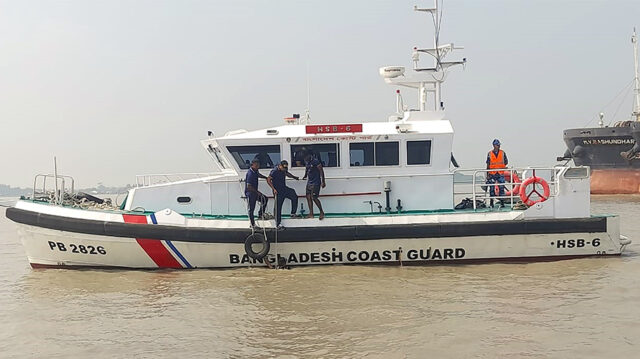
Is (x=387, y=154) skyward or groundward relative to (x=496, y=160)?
skyward

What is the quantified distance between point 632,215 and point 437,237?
12466 mm

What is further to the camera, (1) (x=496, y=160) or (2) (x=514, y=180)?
(2) (x=514, y=180)

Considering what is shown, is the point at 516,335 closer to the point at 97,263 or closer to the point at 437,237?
the point at 437,237

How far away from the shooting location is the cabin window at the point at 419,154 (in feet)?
30.0

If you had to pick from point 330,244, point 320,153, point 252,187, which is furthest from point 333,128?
point 330,244

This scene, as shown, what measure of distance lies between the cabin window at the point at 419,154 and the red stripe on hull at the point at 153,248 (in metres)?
4.09

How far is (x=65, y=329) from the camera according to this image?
6.06 metres

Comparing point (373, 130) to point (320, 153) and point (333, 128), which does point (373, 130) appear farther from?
point (320, 153)

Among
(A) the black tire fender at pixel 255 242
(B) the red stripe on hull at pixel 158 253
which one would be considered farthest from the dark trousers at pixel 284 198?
(B) the red stripe on hull at pixel 158 253

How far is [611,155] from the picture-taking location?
3189cm

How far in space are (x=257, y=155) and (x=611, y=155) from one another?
28.9 meters

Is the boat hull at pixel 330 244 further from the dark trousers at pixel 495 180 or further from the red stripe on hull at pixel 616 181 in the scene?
the red stripe on hull at pixel 616 181

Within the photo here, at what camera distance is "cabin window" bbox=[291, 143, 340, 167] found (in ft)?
29.7

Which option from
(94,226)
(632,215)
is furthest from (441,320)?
(632,215)
